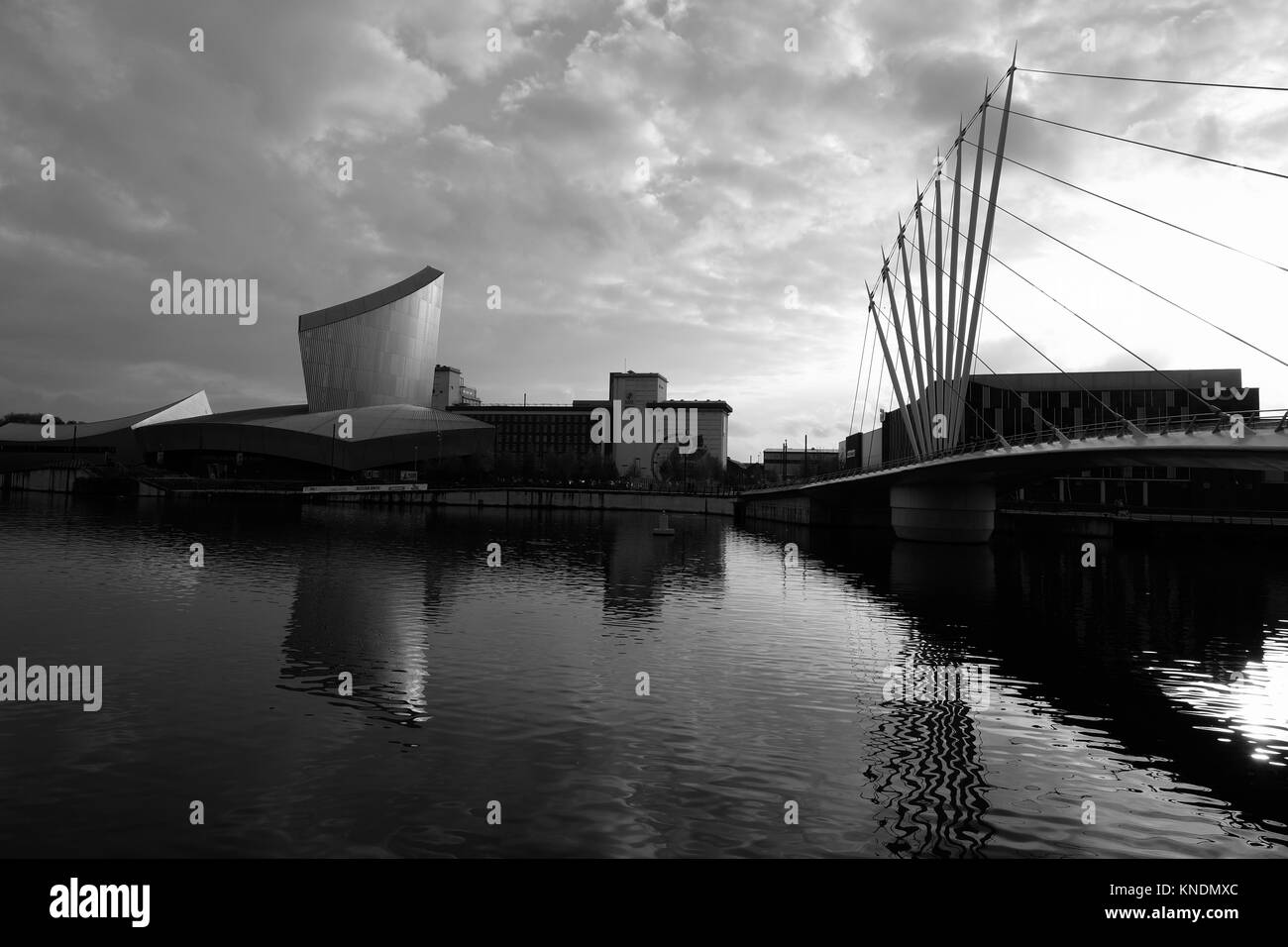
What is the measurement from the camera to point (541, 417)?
646 ft

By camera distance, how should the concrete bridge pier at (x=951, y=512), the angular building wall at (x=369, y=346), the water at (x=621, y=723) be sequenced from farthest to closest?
the angular building wall at (x=369, y=346) < the concrete bridge pier at (x=951, y=512) < the water at (x=621, y=723)

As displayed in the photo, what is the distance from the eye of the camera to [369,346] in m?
131

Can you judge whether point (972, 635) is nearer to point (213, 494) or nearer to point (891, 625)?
point (891, 625)


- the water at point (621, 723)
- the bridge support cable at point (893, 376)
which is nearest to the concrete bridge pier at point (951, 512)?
the bridge support cable at point (893, 376)

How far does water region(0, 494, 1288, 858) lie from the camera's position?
841 centimetres

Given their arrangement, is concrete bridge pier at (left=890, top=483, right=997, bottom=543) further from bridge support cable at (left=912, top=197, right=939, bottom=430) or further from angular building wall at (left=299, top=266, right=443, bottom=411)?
angular building wall at (left=299, top=266, right=443, bottom=411)

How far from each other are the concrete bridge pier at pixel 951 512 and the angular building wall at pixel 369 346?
3982 inches

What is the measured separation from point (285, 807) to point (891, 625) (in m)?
18.3

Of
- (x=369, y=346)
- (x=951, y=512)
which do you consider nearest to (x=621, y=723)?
(x=951, y=512)

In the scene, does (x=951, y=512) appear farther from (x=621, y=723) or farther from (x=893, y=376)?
(x=621, y=723)

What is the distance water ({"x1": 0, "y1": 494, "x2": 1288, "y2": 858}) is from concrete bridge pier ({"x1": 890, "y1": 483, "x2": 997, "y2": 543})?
82.1 feet

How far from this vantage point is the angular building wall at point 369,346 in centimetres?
12875

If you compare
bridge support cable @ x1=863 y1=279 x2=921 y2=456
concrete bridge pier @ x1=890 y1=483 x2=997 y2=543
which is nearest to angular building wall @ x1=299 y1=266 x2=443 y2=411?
bridge support cable @ x1=863 y1=279 x2=921 y2=456

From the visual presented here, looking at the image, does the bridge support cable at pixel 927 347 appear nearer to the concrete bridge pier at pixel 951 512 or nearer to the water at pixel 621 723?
the concrete bridge pier at pixel 951 512
